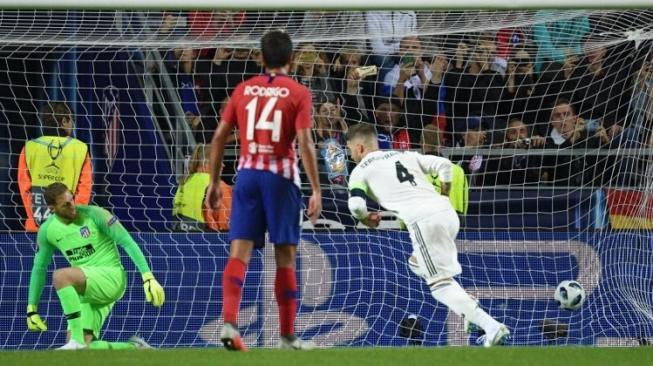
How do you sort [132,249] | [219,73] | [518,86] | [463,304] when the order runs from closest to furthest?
[463,304]
[132,249]
[219,73]
[518,86]

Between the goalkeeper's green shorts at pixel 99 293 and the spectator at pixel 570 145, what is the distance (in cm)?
405

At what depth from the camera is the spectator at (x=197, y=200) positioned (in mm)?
13252

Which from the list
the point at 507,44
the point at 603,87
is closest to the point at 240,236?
the point at 507,44

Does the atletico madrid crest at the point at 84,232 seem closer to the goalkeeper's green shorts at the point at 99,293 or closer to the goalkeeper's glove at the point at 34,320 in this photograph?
the goalkeeper's green shorts at the point at 99,293

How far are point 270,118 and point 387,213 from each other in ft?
14.4

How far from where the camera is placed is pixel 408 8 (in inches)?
421

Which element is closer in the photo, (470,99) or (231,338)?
(231,338)

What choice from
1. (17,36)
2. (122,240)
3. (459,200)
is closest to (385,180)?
(459,200)

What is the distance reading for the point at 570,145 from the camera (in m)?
13.3

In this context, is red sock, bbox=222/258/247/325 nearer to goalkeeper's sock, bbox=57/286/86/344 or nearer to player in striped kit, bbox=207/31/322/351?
player in striped kit, bbox=207/31/322/351

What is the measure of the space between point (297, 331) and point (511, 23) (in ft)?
12.0

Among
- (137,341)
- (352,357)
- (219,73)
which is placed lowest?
(137,341)

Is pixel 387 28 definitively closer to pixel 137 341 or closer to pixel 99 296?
pixel 99 296

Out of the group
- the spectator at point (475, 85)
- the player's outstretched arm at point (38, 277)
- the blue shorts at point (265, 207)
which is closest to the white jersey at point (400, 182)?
the spectator at point (475, 85)
